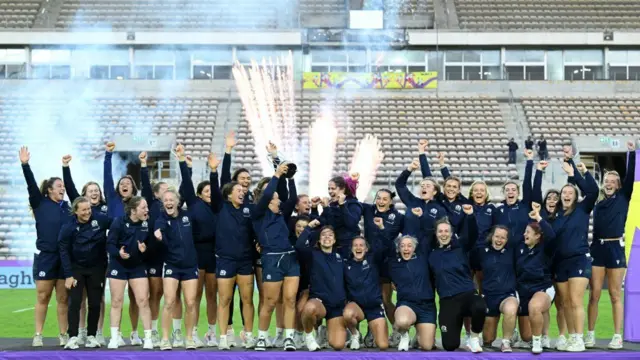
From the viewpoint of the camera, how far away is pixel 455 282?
9.23 metres

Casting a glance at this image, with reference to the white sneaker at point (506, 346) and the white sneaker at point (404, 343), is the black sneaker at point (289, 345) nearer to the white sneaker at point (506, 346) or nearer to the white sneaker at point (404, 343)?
the white sneaker at point (404, 343)

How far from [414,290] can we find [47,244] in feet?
12.3

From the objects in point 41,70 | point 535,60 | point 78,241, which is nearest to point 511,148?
point 535,60

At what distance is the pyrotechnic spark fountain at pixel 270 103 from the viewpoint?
2867cm

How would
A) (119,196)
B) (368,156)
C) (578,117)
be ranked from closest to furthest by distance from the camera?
(119,196) → (368,156) → (578,117)

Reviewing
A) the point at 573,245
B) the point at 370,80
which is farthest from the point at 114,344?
the point at 370,80

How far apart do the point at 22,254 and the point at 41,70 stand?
12.1 metres

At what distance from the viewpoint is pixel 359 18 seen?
105 feet

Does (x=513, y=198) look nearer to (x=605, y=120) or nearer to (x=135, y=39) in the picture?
(x=605, y=120)

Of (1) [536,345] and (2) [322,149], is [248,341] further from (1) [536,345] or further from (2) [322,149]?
(2) [322,149]

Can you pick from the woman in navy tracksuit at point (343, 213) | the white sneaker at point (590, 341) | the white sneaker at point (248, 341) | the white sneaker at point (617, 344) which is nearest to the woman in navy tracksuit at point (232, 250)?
the white sneaker at point (248, 341)

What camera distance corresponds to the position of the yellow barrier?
31.3 m

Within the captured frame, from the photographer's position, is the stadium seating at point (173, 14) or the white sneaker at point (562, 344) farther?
the stadium seating at point (173, 14)

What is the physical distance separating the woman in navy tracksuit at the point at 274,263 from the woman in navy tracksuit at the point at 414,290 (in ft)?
3.40
